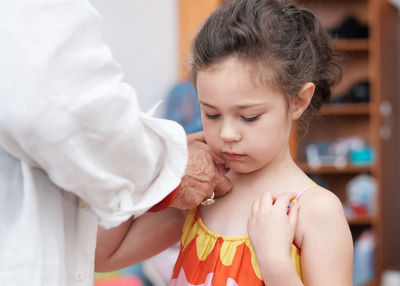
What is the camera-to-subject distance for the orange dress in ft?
3.41

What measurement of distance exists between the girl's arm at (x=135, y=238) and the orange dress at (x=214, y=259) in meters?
0.08

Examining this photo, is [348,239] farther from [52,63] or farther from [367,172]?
[367,172]

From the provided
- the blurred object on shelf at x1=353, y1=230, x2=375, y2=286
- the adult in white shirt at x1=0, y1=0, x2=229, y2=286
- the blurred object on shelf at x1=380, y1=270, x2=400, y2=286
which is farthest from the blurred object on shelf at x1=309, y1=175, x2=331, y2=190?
the adult in white shirt at x1=0, y1=0, x2=229, y2=286

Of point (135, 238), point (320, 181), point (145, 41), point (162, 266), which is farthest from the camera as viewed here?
point (320, 181)

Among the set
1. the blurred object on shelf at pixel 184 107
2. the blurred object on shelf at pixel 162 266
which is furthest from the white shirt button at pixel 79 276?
the blurred object on shelf at pixel 184 107

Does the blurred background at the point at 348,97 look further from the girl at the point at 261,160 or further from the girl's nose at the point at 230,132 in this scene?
the girl's nose at the point at 230,132

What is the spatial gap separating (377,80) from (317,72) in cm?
297

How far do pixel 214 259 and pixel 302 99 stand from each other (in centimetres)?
38

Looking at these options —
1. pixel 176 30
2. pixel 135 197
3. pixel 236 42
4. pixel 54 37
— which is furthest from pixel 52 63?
pixel 176 30

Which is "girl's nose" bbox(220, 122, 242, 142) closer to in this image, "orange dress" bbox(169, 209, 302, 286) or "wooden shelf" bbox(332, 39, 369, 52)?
"orange dress" bbox(169, 209, 302, 286)

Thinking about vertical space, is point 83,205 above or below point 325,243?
above

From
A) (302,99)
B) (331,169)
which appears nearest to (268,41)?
(302,99)

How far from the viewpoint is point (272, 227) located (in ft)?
3.21

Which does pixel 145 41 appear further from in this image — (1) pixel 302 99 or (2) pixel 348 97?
(1) pixel 302 99
